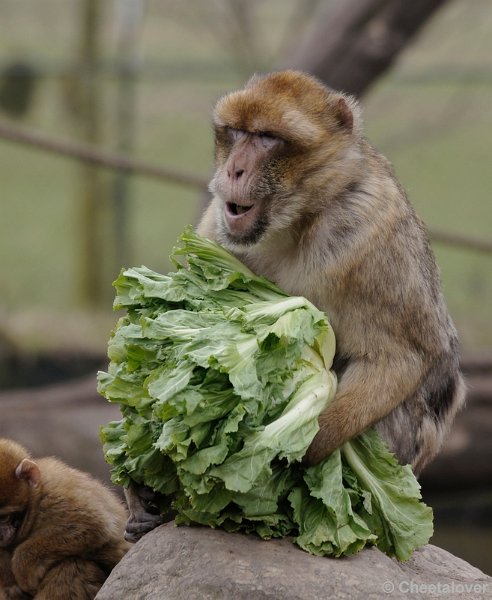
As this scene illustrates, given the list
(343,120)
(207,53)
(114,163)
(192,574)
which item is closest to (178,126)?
(207,53)

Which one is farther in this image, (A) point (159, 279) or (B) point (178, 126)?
(B) point (178, 126)

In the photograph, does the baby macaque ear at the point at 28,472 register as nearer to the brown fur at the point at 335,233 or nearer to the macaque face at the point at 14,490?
the macaque face at the point at 14,490

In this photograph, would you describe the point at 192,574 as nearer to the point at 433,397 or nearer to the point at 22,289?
the point at 433,397

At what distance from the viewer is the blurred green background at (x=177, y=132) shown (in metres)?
14.9

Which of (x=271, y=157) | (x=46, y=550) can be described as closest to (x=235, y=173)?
(x=271, y=157)

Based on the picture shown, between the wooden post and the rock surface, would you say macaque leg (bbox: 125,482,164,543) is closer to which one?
the rock surface

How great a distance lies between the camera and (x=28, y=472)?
5.17 metres

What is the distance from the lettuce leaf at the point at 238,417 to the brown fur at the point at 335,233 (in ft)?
0.57

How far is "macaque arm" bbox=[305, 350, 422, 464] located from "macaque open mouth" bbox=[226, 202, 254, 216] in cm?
84

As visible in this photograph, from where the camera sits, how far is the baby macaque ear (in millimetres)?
5145

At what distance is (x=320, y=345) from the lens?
485 centimetres

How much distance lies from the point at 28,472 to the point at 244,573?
1.31 metres

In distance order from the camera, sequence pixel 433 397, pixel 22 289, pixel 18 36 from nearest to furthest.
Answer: pixel 433 397, pixel 22 289, pixel 18 36

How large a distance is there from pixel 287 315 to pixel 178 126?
15496 mm
